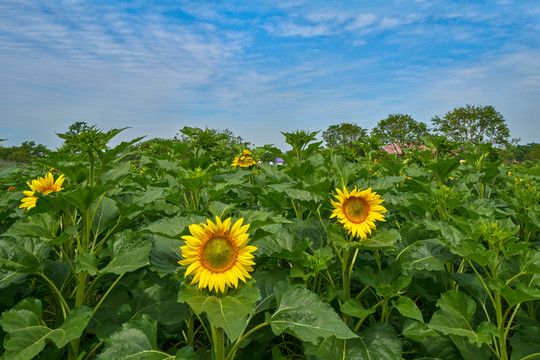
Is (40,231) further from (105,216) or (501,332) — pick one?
(501,332)

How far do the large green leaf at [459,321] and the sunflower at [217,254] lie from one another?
2.93 ft

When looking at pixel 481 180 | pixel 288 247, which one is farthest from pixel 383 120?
pixel 288 247

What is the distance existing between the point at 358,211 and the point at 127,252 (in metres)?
1.22

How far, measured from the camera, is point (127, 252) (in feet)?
5.73

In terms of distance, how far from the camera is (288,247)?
1895 mm

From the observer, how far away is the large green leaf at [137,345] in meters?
1.40

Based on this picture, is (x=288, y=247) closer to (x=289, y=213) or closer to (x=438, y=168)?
(x=289, y=213)

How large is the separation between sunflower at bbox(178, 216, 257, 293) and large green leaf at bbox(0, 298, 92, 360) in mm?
562

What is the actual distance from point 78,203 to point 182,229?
0.60 m

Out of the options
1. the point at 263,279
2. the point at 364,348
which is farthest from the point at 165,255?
the point at 364,348

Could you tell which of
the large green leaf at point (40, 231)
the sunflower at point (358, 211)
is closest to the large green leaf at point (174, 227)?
the large green leaf at point (40, 231)

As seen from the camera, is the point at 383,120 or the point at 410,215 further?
the point at 383,120

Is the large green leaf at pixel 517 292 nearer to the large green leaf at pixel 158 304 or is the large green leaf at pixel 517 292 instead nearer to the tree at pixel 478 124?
the large green leaf at pixel 158 304

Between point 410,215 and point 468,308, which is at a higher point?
point 410,215
